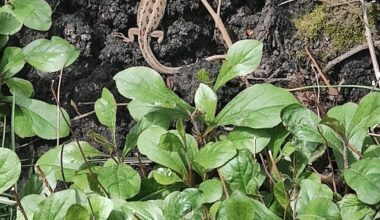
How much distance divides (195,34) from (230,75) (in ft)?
1.66

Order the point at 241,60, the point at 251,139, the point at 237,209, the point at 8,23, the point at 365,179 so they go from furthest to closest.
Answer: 1. the point at 8,23
2. the point at 241,60
3. the point at 251,139
4. the point at 365,179
5. the point at 237,209

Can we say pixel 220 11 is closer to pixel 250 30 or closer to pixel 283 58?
pixel 250 30

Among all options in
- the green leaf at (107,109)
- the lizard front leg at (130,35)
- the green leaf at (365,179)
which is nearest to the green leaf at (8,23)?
the lizard front leg at (130,35)

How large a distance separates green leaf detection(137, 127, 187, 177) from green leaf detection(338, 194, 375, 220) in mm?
511

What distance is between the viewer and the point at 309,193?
237 cm

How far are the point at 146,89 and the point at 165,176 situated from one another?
33cm

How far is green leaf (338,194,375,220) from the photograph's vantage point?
232 cm

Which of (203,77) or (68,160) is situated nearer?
(68,160)

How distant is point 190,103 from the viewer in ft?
9.49

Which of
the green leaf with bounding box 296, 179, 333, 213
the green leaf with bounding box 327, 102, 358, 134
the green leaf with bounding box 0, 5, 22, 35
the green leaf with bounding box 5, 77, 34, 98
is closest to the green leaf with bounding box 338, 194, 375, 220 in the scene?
the green leaf with bounding box 296, 179, 333, 213

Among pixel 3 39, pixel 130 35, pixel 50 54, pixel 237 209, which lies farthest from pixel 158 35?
pixel 237 209

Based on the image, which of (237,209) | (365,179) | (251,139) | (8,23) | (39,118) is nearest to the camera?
(237,209)

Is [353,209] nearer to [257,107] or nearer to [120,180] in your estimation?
[257,107]

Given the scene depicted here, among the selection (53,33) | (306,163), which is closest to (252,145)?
(306,163)
